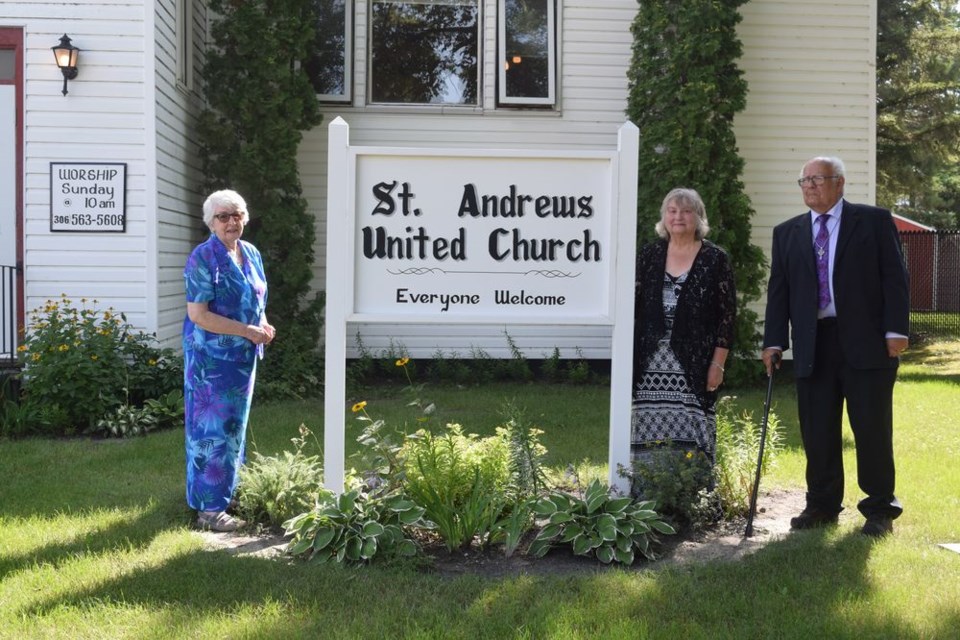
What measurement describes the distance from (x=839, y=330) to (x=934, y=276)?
18383 millimetres

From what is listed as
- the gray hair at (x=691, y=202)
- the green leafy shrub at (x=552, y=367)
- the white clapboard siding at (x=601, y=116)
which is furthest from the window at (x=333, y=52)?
the gray hair at (x=691, y=202)

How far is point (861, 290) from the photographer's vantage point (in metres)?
4.65

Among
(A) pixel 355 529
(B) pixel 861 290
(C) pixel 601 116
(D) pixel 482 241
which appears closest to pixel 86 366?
(A) pixel 355 529

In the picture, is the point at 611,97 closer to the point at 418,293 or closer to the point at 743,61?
the point at 743,61

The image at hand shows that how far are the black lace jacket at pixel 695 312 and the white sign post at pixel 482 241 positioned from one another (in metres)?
0.35

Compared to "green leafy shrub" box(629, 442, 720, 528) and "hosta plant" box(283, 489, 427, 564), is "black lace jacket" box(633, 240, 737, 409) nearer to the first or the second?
"green leafy shrub" box(629, 442, 720, 528)

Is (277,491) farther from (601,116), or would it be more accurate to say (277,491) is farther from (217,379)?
(601,116)

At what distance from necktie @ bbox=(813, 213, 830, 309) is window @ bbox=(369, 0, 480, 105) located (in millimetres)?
6447

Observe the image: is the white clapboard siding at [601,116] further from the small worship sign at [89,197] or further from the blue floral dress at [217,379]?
the blue floral dress at [217,379]

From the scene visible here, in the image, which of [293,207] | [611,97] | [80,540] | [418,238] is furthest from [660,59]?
[80,540]

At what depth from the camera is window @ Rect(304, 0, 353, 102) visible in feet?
34.7

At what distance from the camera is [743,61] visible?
1070cm

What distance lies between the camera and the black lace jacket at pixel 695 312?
15.8 feet

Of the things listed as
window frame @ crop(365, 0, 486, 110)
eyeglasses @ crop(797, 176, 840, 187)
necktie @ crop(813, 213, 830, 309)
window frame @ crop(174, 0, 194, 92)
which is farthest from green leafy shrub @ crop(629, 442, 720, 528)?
window frame @ crop(365, 0, 486, 110)
